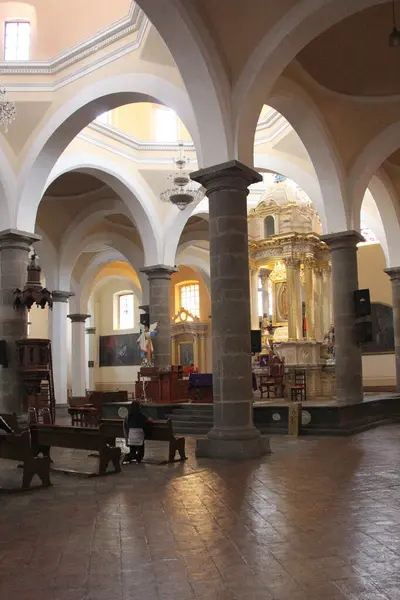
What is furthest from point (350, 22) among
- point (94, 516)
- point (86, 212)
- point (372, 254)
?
point (372, 254)

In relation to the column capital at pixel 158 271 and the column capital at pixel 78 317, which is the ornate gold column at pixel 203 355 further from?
the column capital at pixel 158 271

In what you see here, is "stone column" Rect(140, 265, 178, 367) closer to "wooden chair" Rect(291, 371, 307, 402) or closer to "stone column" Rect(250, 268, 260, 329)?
"wooden chair" Rect(291, 371, 307, 402)

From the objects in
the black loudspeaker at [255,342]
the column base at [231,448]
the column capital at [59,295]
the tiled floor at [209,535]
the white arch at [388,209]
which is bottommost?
the tiled floor at [209,535]

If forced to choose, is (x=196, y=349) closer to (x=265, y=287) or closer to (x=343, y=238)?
(x=265, y=287)

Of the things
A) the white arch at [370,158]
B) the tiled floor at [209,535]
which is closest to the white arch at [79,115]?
the white arch at [370,158]

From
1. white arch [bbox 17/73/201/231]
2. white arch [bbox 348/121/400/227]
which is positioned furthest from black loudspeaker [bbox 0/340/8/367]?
white arch [bbox 348/121/400/227]

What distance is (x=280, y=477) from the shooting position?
287 inches

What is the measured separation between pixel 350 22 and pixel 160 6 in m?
3.74

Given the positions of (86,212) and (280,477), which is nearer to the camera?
(280,477)

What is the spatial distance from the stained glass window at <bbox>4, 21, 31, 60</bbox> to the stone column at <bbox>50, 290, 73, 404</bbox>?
7923mm

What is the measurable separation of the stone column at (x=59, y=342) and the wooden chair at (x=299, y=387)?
757cm

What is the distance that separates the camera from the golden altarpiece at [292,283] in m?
20.3

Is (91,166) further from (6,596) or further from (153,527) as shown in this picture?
(6,596)

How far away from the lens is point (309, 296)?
69.3 ft
